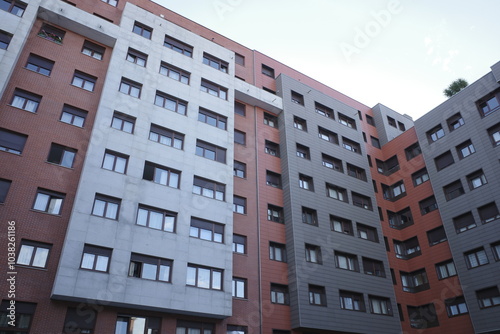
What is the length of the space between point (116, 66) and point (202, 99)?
23.1 feet

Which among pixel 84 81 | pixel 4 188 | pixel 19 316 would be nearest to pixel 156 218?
pixel 4 188

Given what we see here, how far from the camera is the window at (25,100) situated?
24.7m

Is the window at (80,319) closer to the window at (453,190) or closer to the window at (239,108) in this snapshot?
the window at (239,108)

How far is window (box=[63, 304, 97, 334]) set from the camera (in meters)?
20.1

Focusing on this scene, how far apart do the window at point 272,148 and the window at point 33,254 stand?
19.7 meters

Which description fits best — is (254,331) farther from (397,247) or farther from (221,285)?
(397,247)

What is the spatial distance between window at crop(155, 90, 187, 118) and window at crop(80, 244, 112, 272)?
12.3 meters

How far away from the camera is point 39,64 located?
2700 centimetres

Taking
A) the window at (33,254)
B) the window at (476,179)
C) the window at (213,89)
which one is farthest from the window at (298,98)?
the window at (33,254)

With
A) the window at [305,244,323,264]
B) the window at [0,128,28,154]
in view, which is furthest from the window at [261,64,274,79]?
the window at [0,128,28,154]

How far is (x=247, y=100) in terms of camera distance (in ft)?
120

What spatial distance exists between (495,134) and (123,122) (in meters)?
30.3

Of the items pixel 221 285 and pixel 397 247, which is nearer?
pixel 221 285

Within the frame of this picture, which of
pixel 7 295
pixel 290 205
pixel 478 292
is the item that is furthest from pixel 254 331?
pixel 478 292
